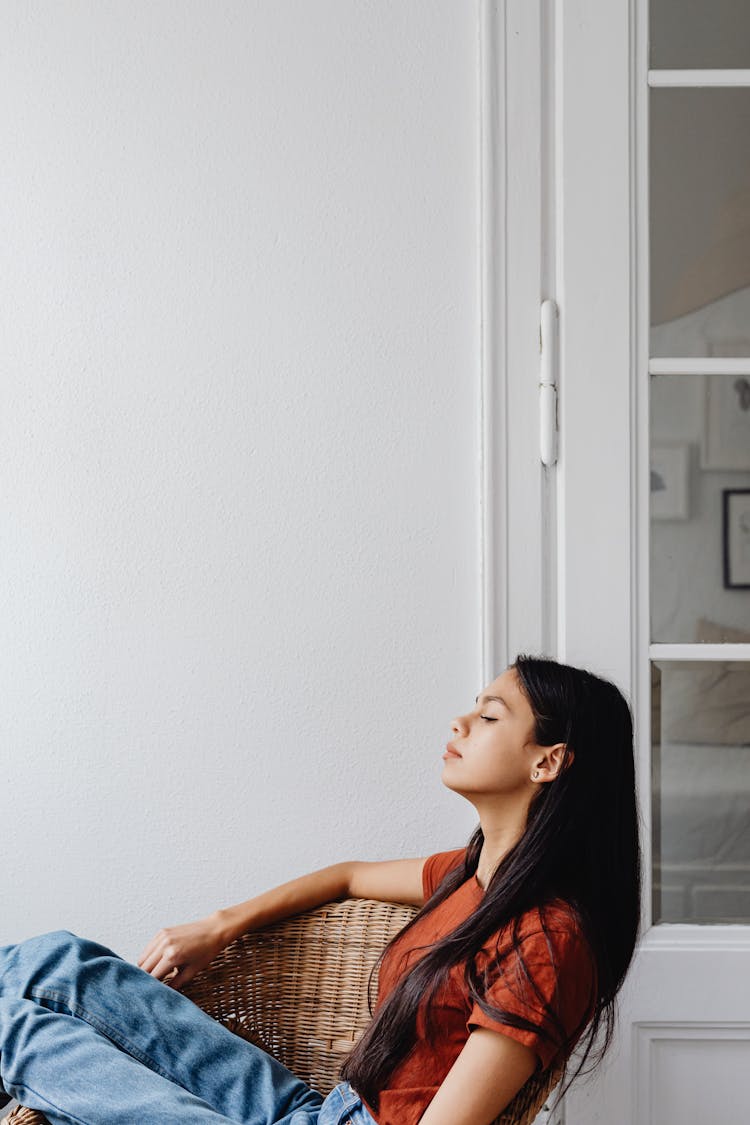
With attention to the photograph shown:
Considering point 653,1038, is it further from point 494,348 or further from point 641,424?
point 494,348

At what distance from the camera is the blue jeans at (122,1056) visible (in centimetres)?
116

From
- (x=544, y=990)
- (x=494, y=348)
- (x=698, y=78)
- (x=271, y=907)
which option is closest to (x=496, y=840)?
(x=544, y=990)

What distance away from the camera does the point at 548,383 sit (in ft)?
5.53

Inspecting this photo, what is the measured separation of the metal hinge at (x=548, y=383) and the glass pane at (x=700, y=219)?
0.54 feet

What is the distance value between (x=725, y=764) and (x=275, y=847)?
2.41ft

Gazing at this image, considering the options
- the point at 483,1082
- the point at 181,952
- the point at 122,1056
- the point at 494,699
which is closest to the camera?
the point at 483,1082

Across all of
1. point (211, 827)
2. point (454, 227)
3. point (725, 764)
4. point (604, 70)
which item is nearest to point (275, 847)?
point (211, 827)

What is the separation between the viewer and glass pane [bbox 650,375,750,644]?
1692 millimetres

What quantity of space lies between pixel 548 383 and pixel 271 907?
90 centimetres

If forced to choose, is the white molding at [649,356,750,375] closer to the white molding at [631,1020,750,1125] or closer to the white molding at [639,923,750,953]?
A: the white molding at [639,923,750,953]

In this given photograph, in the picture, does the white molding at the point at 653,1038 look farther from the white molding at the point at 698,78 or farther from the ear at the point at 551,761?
the white molding at the point at 698,78

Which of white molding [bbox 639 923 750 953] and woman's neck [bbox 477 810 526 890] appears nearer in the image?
woman's neck [bbox 477 810 526 890]

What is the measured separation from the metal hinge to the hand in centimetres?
87

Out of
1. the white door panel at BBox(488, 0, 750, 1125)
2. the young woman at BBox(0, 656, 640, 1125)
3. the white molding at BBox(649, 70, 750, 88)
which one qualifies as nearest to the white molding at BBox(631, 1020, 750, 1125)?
the white door panel at BBox(488, 0, 750, 1125)
